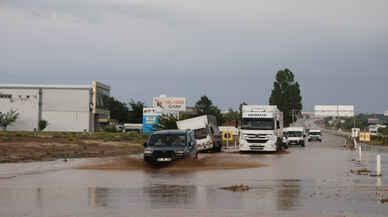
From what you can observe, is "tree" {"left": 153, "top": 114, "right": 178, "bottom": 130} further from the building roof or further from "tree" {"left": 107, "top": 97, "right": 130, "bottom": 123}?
"tree" {"left": 107, "top": 97, "right": 130, "bottom": 123}

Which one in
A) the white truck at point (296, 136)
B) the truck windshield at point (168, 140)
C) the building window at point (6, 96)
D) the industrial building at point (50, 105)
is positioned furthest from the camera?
the building window at point (6, 96)

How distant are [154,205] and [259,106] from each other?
28.9 meters

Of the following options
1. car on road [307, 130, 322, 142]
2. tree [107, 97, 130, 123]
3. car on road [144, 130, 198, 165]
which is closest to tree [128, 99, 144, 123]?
tree [107, 97, 130, 123]

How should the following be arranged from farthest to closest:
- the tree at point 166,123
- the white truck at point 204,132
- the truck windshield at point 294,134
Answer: the truck windshield at point 294,134, the tree at point 166,123, the white truck at point 204,132

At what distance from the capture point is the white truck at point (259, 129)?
38.7 meters

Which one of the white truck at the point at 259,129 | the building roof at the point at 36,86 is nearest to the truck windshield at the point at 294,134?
the white truck at the point at 259,129

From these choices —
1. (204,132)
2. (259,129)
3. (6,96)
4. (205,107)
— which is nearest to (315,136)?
(205,107)

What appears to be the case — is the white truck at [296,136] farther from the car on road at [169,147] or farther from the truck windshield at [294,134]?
the car on road at [169,147]

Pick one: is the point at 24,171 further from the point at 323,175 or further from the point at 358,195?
the point at 358,195

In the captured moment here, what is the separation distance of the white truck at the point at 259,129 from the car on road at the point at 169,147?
13469 millimetres

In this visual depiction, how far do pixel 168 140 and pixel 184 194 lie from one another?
430 inches

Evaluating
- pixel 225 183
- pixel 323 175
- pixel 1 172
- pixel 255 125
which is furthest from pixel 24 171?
pixel 255 125

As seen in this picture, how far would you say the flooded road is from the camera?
35.7 ft

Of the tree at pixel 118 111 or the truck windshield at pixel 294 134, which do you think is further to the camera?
the tree at pixel 118 111
